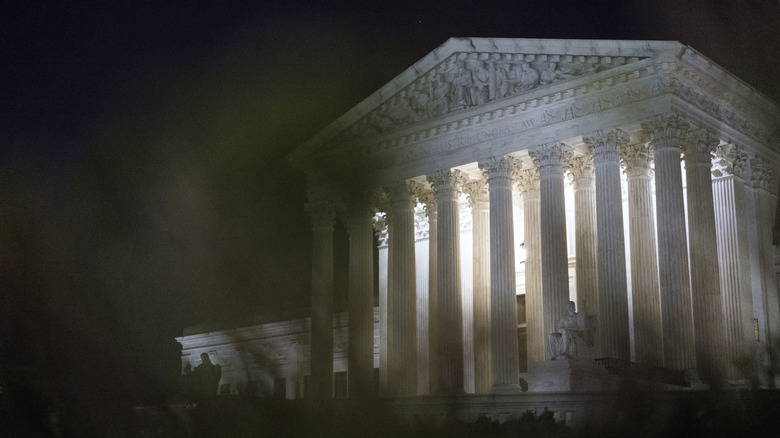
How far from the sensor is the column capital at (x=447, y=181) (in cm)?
3675

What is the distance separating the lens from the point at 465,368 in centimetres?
3853

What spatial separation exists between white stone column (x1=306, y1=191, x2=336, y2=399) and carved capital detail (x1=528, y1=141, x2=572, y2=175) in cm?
1042

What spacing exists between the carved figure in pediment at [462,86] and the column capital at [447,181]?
253 cm

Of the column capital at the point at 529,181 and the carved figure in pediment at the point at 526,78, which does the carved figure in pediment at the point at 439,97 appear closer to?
the carved figure in pediment at the point at 526,78

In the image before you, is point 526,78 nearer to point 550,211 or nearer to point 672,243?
point 550,211

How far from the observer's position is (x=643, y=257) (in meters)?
32.5

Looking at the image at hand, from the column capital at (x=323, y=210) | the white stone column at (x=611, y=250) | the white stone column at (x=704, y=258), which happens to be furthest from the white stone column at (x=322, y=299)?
the white stone column at (x=704, y=258)

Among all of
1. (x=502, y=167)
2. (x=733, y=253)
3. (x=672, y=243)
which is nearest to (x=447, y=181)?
(x=502, y=167)

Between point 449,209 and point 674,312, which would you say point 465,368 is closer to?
point 449,209

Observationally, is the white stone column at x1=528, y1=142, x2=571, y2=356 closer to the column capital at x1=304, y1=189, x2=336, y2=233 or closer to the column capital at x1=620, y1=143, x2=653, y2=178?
the column capital at x1=620, y1=143, x2=653, y2=178

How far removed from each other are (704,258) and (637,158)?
4505 mm

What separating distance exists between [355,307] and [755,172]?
15.9 m

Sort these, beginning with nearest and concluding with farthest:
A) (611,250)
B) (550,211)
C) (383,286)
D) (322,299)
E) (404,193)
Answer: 1. (611,250)
2. (550,211)
3. (404,193)
4. (322,299)
5. (383,286)

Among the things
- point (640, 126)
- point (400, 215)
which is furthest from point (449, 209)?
point (640, 126)
